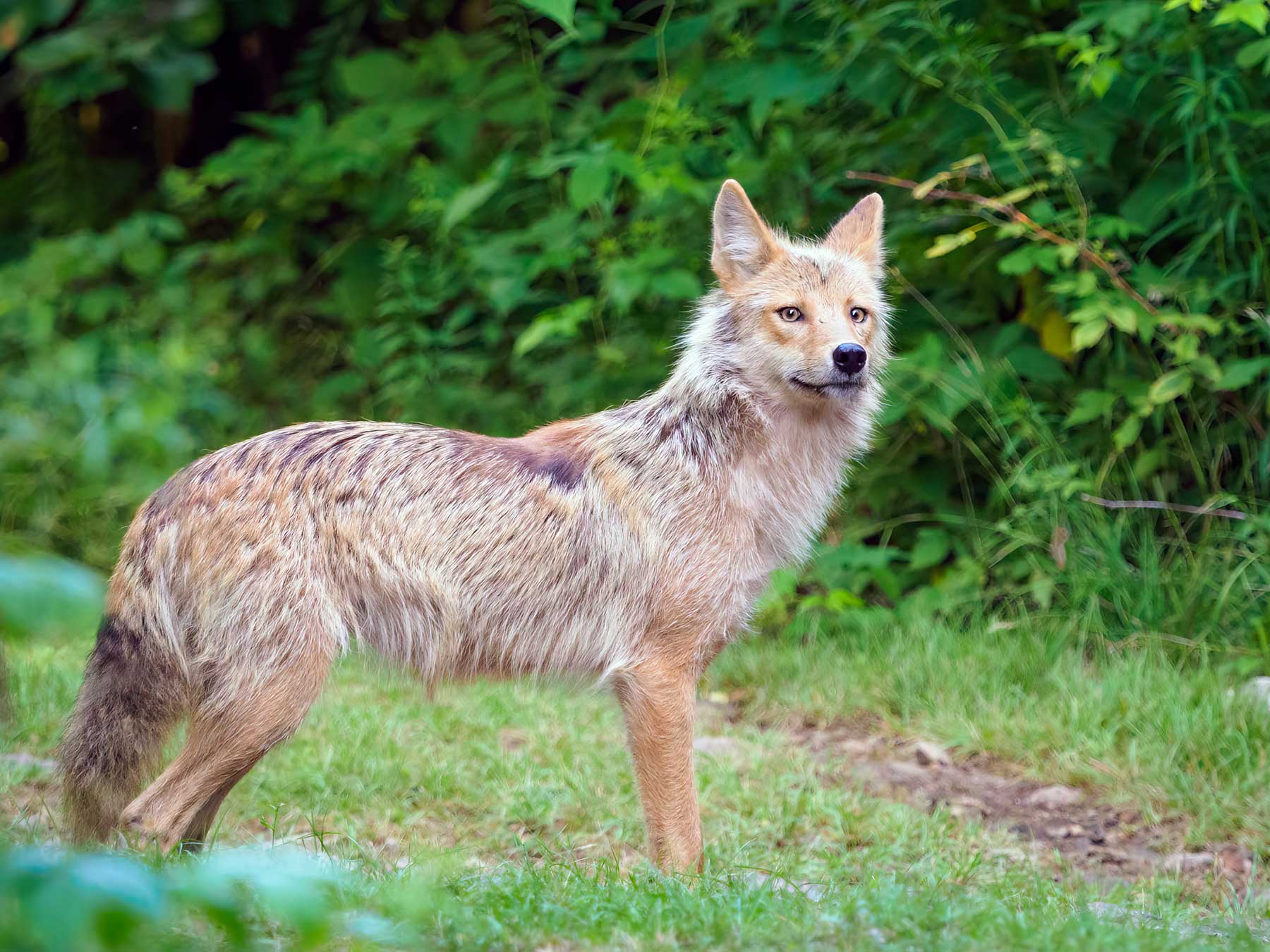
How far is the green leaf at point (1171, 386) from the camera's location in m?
6.09

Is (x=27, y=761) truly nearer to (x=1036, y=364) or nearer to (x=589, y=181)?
(x=589, y=181)

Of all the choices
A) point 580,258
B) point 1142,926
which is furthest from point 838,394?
point 580,258

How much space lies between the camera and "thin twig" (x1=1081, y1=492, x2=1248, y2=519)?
6.09 metres

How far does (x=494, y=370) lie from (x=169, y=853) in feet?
19.2

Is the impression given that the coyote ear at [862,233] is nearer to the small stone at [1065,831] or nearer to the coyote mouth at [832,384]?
the coyote mouth at [832,384]

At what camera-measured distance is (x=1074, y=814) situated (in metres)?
4.99

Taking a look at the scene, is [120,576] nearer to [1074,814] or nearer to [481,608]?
[481,608]

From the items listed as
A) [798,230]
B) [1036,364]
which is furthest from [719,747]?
[798,230]

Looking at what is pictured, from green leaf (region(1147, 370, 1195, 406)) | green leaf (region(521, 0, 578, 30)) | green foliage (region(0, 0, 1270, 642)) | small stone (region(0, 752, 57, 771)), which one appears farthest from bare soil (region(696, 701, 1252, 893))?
green leaf (region(521, 0, 578, 30))

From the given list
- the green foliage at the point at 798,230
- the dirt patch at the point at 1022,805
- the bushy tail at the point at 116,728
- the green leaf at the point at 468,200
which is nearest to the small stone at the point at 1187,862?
the dirt patch at the point at 1022,805

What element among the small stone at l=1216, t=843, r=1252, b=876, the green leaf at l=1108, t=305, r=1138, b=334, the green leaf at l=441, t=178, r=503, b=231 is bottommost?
the small stone at l=1216, t=843, r=1252, b=876

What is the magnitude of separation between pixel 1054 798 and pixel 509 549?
2.59m

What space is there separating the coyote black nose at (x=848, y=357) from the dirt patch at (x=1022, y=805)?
1.86 meters

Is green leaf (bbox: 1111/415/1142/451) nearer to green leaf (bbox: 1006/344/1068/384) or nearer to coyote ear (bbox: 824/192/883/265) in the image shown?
green leaf (bbox: 1006/344/1068/384)
